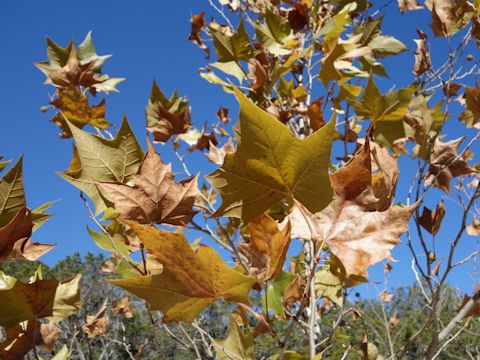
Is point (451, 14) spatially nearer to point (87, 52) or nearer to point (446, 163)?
point (446, 163)

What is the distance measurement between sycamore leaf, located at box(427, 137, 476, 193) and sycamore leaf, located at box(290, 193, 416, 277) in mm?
840

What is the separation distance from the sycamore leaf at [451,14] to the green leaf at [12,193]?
3.99 feet

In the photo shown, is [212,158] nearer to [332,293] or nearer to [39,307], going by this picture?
[332,293]

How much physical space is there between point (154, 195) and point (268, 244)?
0.22 meters

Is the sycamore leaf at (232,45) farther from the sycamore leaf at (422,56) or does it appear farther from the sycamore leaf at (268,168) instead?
the sycamore leaf at (268,168)

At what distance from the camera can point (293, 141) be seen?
1.45 feet

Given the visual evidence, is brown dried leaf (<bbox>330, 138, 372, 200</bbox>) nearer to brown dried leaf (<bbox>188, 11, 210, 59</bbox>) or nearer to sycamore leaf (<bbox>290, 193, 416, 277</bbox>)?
sycamore leaf (<bbox>290, 193, 416, 277</bbox>)

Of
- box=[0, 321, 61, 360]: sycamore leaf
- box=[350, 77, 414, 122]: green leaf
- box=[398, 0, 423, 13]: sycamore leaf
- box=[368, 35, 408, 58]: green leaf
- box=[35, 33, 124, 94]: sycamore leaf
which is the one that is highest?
box=[398, 0, 423, 13]: sycamore leaf

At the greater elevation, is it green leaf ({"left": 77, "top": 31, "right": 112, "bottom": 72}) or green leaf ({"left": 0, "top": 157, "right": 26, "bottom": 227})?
green leaf ({"left": 77, "top": 31, "right": 112, "bottom": 72})

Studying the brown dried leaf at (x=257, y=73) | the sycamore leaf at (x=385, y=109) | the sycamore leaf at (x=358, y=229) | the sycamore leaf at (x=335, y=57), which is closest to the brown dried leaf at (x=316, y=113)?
the sycamore leaf at (x=335, y=57)


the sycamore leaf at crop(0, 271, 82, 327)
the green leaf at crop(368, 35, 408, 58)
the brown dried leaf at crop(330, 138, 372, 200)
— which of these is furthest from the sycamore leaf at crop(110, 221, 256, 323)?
the green leaf at crop(368, 35, 408, 58)

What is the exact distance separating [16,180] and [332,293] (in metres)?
0.96

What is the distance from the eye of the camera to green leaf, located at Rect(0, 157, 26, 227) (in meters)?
0.56

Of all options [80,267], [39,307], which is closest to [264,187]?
[39,307]
